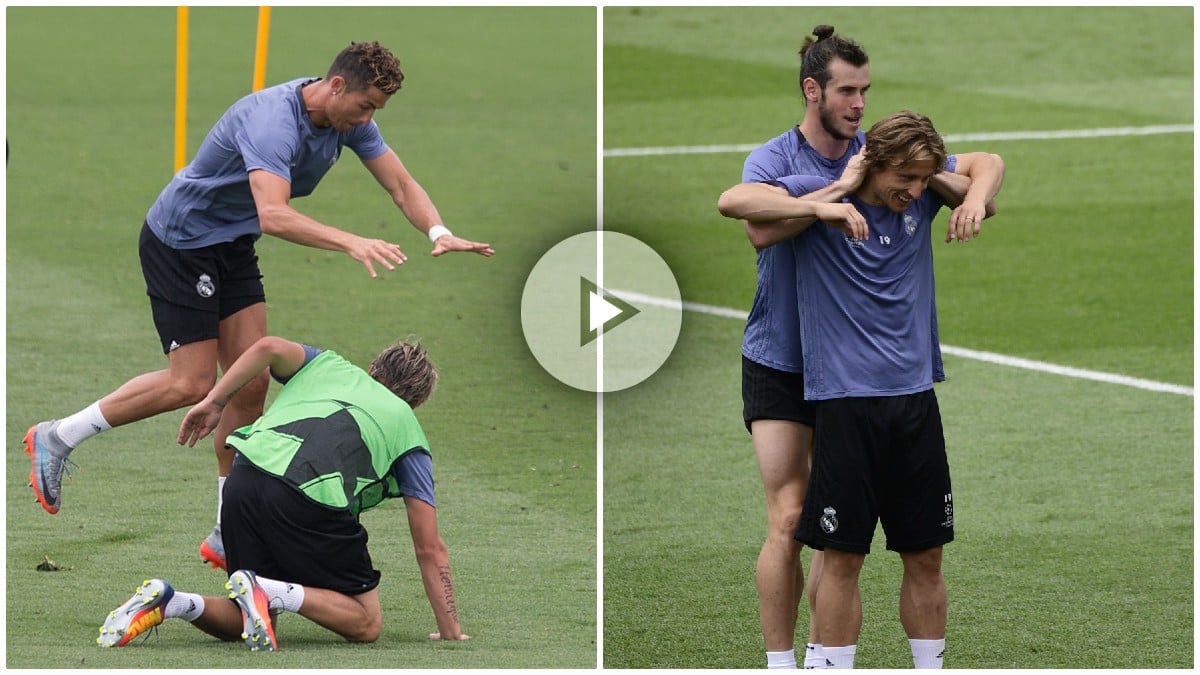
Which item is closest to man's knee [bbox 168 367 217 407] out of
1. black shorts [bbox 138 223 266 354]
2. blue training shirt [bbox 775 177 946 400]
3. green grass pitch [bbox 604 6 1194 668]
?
black shorts [bbox 138 223 266 354]

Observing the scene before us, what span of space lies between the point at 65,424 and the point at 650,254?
851 centimetres

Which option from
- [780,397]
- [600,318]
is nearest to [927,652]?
[780,397]

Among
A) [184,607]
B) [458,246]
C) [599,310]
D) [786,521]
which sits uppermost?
[458,246]

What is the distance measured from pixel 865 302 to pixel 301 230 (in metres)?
1.88

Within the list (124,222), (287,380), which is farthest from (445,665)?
(124,222)

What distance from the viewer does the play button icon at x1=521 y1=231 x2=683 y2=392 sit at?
1145 cm

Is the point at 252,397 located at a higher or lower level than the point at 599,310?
lower

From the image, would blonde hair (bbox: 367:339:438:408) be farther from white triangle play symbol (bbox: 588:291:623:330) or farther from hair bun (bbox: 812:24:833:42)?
white triangle play symbol (bbox: 588:291:623:330)

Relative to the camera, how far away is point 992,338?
11539 mm

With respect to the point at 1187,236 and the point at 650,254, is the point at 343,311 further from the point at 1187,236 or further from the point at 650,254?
the point at 1187,236

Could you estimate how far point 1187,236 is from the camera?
14.0 m

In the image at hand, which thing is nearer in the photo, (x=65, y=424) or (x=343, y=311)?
(x=65, y=424)

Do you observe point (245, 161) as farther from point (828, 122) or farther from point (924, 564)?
point (924, 564)

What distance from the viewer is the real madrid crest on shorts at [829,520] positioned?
5.53 meters
